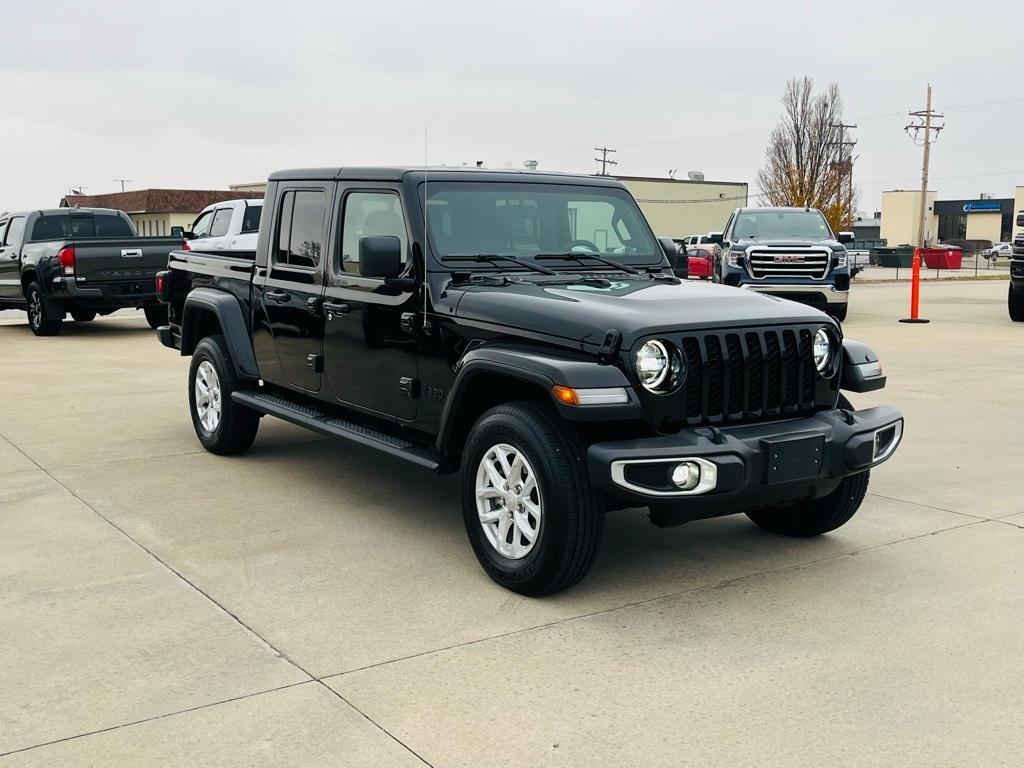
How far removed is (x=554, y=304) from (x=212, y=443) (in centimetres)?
354

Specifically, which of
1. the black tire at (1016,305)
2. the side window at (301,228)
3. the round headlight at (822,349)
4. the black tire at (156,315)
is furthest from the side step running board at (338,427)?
the black tire at (1016,305)

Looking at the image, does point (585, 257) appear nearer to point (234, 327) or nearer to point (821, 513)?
point (821, 513)

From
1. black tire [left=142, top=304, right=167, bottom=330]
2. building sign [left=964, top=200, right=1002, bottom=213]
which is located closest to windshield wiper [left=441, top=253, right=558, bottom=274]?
black tire [left=142, top=304, right=167, bottom=330]

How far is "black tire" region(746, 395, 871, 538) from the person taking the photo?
5.29 m

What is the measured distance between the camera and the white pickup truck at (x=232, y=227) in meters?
15.7

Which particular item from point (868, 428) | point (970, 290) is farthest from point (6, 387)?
point (970, 290)

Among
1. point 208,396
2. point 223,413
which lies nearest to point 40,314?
point 208,396

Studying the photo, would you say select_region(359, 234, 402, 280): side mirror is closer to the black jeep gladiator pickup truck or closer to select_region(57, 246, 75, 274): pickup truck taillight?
the black jeep gladiator pickup truck

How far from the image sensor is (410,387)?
548 centimetres

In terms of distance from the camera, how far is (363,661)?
3.99m

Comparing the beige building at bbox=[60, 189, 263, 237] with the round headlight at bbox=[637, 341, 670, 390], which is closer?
the round headlight at bbox=[637, 341, 670, 390]

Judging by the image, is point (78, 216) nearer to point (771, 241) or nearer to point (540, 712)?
point (771, 241)

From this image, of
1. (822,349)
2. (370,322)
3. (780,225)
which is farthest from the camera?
(780,225)

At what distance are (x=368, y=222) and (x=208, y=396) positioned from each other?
230cm
